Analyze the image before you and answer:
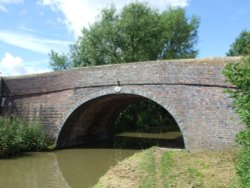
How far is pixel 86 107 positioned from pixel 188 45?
1438 centimetres

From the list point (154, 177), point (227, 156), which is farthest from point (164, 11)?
point (154, 177)

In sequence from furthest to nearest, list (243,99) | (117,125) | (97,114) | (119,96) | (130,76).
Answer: (117,125)
(97,114)
(119,96)
(130,76)
(243,99)

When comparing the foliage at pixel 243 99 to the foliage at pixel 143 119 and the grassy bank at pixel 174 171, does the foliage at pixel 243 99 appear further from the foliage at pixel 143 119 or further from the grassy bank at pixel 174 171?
the foliage at pixel 143 119

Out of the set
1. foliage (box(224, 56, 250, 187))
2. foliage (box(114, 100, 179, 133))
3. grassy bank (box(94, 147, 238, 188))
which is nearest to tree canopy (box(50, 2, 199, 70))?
foliage (box(114, 100, 179, 133))

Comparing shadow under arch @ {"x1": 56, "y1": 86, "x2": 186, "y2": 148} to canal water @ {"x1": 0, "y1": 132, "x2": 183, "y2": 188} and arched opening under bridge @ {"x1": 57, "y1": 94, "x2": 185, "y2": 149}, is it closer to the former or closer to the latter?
arched opening under bridge @ {"x1": 57, "y1": 94, "x2": 185, "y2": 149}

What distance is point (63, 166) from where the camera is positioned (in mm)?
11844

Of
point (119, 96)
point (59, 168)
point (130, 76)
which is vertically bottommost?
point (59, 168)

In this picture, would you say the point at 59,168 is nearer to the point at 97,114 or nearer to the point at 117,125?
the point at 97,114

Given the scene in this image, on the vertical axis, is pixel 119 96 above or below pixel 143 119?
above

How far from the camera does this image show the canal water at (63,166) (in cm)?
966

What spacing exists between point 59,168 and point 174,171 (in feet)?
15.8

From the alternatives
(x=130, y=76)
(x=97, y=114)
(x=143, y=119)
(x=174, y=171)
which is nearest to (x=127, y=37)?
(x=143, y=119)

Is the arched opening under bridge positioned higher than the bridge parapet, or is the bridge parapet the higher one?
the bridge parapet

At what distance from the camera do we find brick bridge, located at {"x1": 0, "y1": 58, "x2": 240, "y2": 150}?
10.5m
